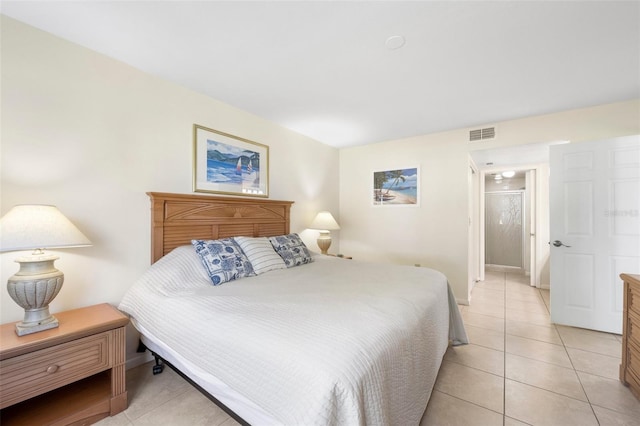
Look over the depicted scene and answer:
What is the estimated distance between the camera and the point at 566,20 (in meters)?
1.61

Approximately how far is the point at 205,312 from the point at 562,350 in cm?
297

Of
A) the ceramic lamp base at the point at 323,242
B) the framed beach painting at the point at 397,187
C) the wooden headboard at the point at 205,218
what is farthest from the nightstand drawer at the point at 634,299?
the wooden headboard at the point at 205,218

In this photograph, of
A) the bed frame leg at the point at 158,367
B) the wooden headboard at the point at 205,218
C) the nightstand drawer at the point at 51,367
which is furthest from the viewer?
the wooden headboard at the point at 205,218

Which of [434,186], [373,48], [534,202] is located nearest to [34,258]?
[373,48]

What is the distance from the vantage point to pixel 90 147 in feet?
6.34

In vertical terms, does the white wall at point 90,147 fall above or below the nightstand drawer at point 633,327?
above

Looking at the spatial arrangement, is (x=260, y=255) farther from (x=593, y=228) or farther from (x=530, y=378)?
(x=593, y=228)

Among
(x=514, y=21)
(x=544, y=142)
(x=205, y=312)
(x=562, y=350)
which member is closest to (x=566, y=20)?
(x=514, y=21)

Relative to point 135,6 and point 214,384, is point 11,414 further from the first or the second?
point 135,6

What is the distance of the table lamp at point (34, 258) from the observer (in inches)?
54.2

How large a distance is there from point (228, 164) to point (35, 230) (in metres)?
1.64

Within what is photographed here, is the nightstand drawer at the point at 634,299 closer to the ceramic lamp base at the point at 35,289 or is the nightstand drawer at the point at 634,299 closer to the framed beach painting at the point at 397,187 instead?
the framed beach painting at the point at 397,187

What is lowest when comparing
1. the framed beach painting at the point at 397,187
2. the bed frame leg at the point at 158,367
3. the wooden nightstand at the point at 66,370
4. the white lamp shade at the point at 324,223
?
the bed frame leg at the point at 158,367

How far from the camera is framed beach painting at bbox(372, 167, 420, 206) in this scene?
390 cm
